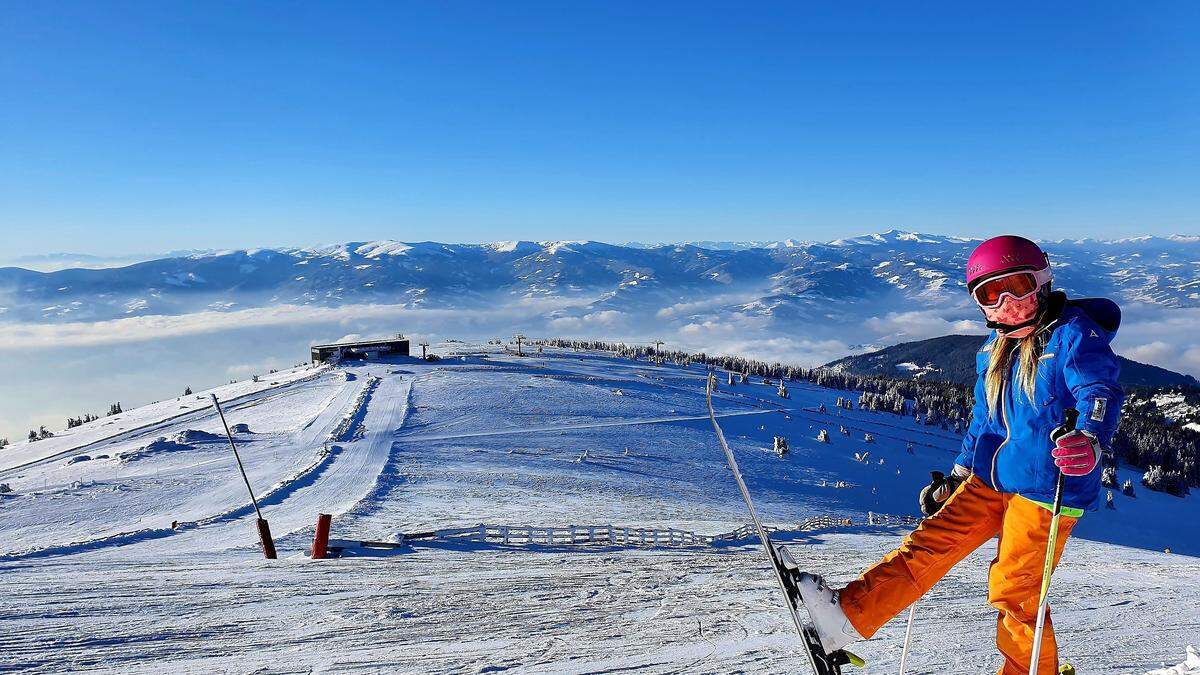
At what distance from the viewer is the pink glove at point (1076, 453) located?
3.63 metres

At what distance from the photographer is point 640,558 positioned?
478 inches

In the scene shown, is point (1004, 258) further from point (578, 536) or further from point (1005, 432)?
point (578, 536)

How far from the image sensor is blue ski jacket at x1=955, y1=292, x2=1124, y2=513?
3.65m

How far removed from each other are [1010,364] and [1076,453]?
0.88 meters

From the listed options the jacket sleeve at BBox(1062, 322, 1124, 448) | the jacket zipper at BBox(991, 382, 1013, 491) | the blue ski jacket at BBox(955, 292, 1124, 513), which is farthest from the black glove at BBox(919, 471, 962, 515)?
the jacket sleeve at BBox(1062, 322, 1124, 448)

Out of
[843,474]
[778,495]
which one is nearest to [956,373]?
[843,474]

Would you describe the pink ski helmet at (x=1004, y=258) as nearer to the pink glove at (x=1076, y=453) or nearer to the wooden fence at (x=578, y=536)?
the pink glove at (x=1076, y=453)

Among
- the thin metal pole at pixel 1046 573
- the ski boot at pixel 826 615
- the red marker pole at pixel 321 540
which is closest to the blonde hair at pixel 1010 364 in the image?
the thin metal pole at pixel 1046 573

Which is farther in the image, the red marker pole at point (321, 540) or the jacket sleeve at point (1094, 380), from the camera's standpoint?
the red marker pole at point (321, 540)

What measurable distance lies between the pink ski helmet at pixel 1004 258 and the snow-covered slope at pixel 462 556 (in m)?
3.90

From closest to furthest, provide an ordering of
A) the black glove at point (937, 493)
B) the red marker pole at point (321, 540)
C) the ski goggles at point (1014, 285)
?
the ski goggles at point (1014, 285) → the black glove at point (937, 493) → the red marker pole at point (321, 540)

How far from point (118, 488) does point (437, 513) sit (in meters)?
14.6

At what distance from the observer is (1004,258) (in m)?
4.28

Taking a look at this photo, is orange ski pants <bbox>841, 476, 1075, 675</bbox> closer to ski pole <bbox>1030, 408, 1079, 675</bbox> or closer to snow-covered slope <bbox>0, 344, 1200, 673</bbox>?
ski pole <bbox>1030, 408, 1079, 675</bbox>
